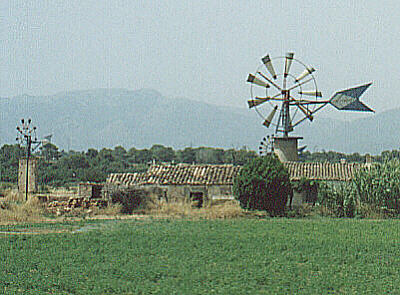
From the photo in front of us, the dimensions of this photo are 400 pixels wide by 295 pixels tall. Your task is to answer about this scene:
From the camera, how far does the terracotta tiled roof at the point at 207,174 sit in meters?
29.1

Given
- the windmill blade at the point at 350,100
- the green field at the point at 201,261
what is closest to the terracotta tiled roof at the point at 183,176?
the windmill blade at the point at 350,100

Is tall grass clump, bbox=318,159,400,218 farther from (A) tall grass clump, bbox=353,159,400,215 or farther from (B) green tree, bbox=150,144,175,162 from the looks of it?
(B) green tree, bbox=150,144,175,162

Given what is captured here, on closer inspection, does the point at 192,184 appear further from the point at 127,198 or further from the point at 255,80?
the point at 255,80

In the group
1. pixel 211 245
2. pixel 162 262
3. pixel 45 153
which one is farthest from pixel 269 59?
pixel 45 153

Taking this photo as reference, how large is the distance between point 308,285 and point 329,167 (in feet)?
76.2

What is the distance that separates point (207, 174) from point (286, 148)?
894 cm

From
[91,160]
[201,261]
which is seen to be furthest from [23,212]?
[91,160]

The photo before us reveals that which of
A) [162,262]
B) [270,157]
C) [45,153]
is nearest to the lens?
[162,262]

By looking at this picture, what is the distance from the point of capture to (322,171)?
1273 inches

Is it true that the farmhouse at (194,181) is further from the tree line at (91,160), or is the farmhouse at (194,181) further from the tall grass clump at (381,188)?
the tree line at (91,160)

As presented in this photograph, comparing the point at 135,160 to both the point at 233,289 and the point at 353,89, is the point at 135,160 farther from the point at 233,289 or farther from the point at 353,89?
the point at 233,289

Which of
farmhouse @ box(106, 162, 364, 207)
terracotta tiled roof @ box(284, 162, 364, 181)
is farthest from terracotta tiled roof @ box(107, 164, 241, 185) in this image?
terracotta tiled roof @ box(284, 162, 364, 181)

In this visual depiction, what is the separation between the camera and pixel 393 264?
12477 millimetres

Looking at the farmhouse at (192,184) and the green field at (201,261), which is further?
the farmhouse at (192,184)
